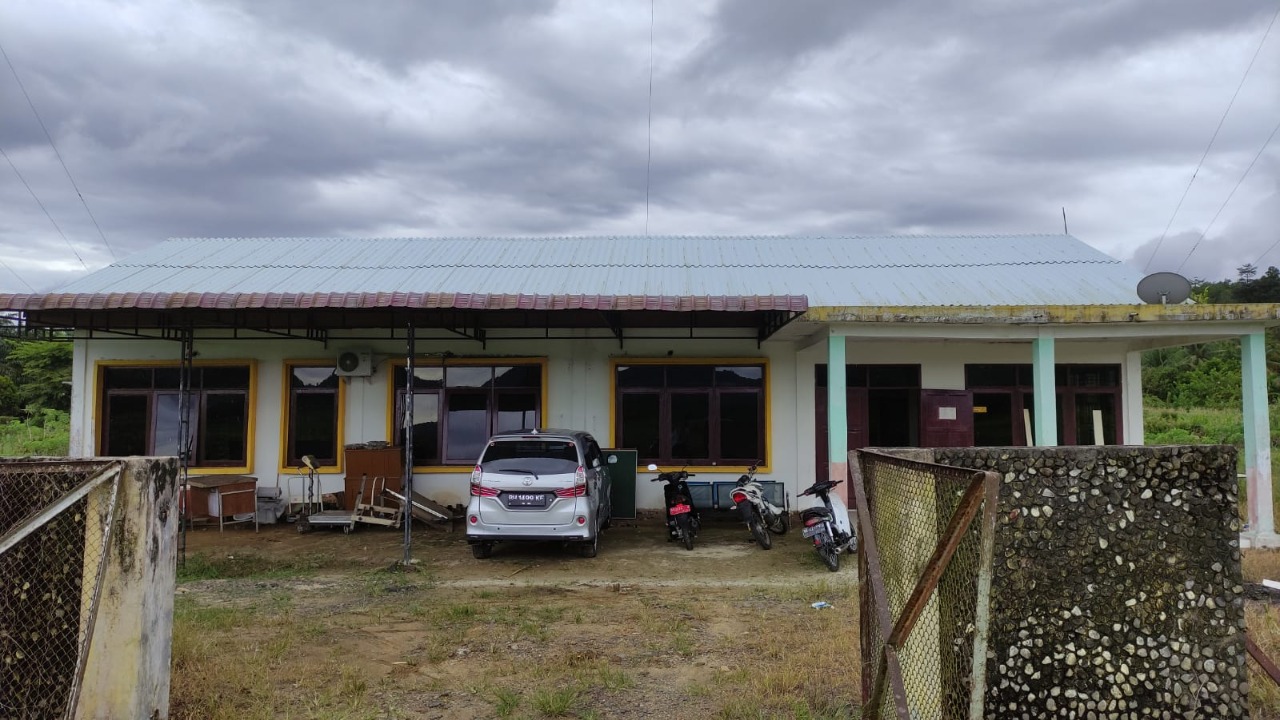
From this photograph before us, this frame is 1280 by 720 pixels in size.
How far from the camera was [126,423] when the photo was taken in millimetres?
12352

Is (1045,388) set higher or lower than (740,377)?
lower

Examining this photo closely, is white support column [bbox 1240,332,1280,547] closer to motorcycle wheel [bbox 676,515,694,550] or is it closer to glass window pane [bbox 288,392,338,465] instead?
motorcycle wheel [bbox 676,515,694,550]

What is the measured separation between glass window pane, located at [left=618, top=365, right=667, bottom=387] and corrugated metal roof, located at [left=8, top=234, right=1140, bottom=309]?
120 centimetres

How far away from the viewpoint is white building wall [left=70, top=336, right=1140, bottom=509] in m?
12.1

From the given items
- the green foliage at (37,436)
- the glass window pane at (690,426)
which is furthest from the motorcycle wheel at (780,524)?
the green foliage at (37,436)

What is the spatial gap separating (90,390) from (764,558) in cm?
1087

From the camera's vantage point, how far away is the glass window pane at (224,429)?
12258 mm

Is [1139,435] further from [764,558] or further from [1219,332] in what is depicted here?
[764,558]

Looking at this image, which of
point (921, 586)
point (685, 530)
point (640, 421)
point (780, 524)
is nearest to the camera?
point (921, 586)

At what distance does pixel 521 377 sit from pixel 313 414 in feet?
11.2

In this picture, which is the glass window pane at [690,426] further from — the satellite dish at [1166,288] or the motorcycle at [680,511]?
the satellite dish at [1166,288]

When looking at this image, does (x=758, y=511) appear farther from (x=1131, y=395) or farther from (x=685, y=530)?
(x=1131, y=395)

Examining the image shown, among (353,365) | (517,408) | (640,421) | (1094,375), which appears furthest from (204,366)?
(1094,375)

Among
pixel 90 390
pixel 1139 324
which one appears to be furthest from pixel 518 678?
pixel 90 390
